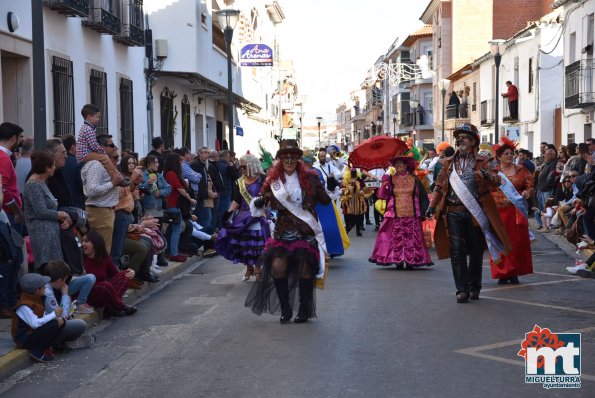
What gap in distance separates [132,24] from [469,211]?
453 inches

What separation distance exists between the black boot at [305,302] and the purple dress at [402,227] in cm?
474

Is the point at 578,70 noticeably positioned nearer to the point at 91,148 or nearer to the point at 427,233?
the point at 427,233

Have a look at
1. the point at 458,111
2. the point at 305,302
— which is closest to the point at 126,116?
the point at 305,302

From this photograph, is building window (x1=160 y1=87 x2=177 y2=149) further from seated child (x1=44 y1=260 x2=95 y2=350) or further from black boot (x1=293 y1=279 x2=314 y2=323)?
seated child (x1=44 y1=260 x2=95 y2=350)

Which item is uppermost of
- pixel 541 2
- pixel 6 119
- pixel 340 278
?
pixel 541 2

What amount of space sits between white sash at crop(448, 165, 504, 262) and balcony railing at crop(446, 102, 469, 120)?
1628 inches

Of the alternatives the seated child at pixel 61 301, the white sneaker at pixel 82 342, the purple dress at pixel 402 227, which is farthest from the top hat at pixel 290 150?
the purple dress at pixel 402 227

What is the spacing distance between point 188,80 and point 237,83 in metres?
7.56

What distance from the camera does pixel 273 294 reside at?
962 cm

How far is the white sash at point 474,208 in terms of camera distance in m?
10.6

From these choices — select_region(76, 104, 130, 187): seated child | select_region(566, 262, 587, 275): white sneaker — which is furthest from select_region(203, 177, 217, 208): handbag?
select_region(566, 262, 587, 275): white sneaker

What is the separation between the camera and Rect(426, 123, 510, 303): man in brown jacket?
34.8 ft

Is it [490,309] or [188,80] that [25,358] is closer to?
[490,309]

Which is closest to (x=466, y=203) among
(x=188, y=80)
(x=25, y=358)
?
(x=25, y=358)
